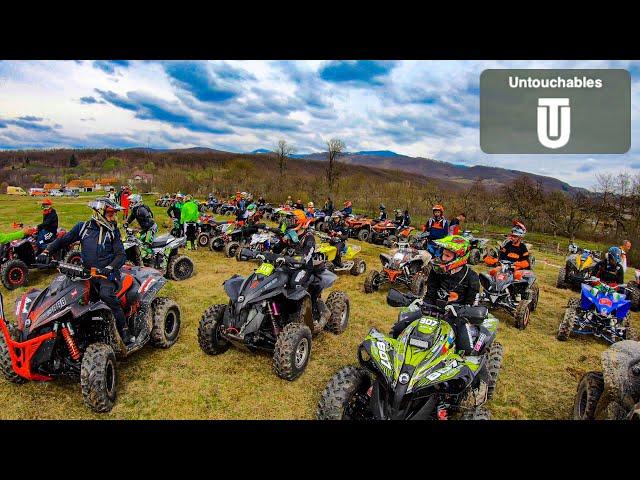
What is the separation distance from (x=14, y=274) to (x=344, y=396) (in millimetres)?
9443

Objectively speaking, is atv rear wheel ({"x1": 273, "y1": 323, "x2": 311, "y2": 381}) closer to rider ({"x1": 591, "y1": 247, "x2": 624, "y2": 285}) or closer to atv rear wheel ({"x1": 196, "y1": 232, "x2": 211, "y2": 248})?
rider ({"x1": 591, "y1": 247, "x2": 624, "y2": 285})

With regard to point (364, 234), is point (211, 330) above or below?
below

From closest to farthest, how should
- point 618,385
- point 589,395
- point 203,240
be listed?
point 618,385, point 589,395, point 203,240

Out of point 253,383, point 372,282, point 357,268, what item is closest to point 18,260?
point 253,383

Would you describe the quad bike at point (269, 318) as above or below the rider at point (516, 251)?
below

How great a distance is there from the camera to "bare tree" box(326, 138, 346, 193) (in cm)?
3906

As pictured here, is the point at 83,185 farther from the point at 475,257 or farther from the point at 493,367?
the point at 493,367

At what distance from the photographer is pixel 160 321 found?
19.1ft

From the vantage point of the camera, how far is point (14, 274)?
29.8 feet

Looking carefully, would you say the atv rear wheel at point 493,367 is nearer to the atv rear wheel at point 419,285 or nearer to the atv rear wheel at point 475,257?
the atv rear wheel at point 419,285

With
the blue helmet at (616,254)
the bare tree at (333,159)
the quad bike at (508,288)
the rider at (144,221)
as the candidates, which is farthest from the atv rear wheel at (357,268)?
the bare tree at (333,159)

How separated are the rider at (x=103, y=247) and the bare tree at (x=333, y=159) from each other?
113ft

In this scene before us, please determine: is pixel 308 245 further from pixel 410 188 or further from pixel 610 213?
pixel 410 188

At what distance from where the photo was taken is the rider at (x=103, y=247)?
4.84 meters
